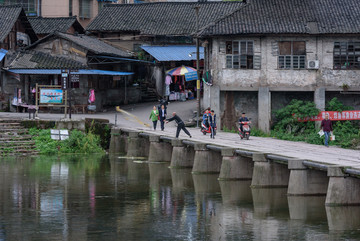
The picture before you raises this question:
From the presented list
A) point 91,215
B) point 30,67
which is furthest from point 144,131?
point 91,215

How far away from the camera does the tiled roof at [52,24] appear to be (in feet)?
217

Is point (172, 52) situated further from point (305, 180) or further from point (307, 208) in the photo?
point (307, 208)

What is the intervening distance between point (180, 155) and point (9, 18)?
79.0 feet

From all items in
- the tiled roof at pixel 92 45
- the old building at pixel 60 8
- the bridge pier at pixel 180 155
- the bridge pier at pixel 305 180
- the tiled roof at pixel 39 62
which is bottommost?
the bridge pier at pixel 305 180

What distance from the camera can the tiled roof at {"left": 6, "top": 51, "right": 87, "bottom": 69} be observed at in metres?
53.0

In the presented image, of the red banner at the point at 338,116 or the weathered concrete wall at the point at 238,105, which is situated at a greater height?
the weathered concrete wall at the point at 238,105

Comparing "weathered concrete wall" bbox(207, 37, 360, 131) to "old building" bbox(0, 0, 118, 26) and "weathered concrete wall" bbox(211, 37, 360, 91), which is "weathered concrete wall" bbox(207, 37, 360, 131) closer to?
"weathered concrete wall" bbox(211, 37, 360, 91)

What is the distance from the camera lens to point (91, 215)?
25188 mm

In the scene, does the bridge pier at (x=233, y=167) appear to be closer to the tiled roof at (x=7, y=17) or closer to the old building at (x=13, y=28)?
the old building at (x=13, y=28)

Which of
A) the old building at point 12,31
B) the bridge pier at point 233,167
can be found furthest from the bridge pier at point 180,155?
the old building at point 12,31

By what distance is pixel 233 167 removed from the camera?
32250mm

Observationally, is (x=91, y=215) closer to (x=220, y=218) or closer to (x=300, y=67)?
(x=220, y=218)

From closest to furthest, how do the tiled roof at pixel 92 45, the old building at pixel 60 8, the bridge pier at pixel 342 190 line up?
the bridge pier at pixel 342 190, the tiled roof at pixel 92 45, the old building at pixel 60 8

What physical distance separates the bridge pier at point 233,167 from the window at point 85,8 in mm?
46493
